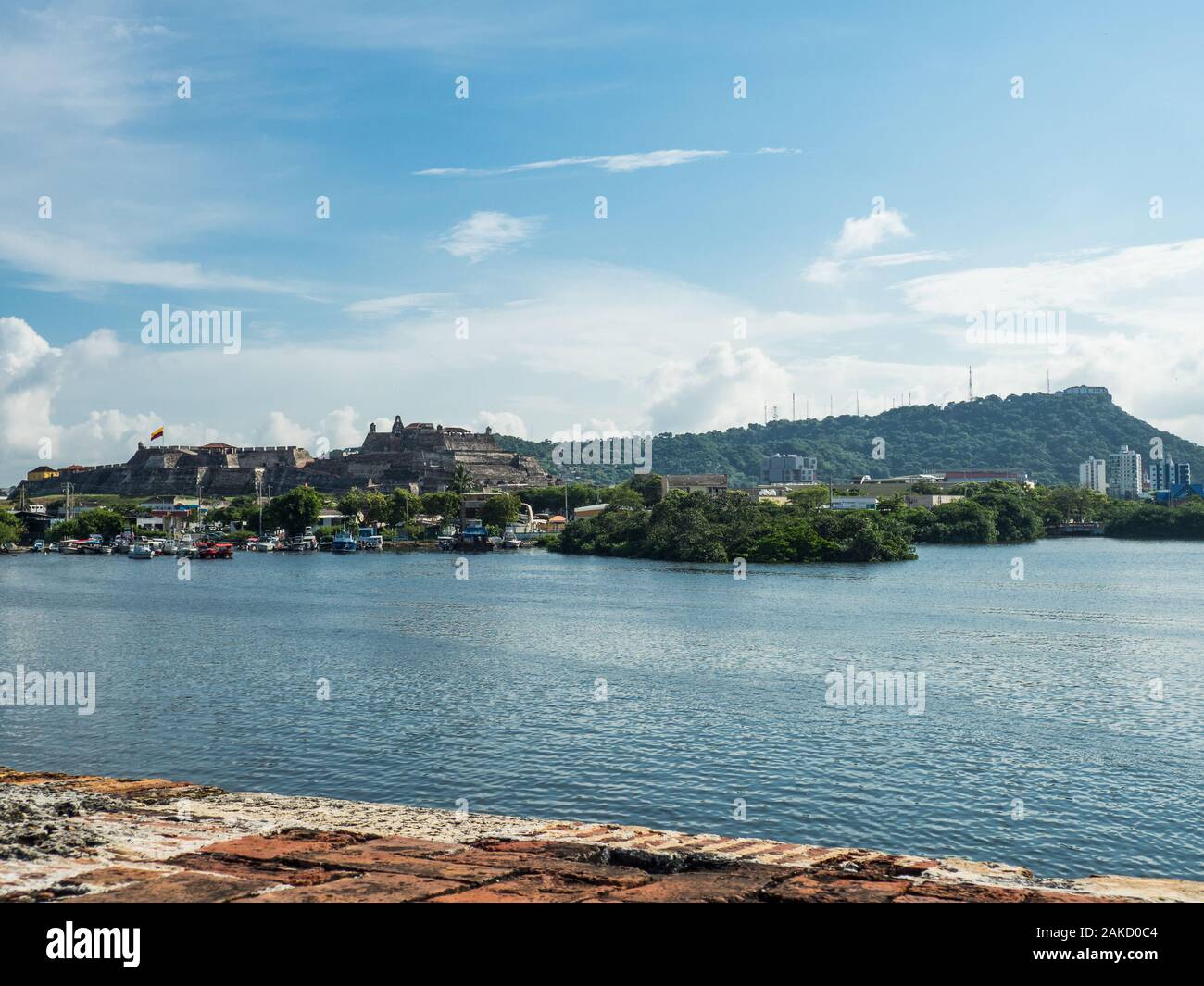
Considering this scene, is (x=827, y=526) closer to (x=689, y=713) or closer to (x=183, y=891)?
(x=689, y=713)

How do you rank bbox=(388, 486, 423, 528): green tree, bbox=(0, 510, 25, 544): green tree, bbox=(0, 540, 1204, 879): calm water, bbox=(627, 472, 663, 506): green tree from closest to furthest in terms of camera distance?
bbox=(0, 540, 1204, 879): calm water, bbox=(0, 510, 25, 544): green tree, bbox=(388, 486, 423, 528): green tree, bbox=(627, 472, 663, 506): green tree

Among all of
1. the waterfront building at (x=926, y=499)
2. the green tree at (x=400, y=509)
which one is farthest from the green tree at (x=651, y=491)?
the waterfront building at (x=926, y=499)

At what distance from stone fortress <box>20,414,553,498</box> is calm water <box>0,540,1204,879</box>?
124132 millimetres

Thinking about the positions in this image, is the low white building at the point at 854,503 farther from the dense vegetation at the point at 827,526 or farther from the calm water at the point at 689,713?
the calm water at the point at 689,713

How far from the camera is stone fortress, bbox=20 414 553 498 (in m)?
184

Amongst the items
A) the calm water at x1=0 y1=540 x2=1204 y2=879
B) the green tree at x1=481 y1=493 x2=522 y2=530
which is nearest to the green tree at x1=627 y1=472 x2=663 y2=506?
the green tree at x1=481 y1=493 x2=522 y2=530

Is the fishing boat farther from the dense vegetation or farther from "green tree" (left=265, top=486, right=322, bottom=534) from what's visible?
the dense vegetation

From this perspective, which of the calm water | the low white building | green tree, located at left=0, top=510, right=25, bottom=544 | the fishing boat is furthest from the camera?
the low white building

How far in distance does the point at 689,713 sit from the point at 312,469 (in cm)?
17438

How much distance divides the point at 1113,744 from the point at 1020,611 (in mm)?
29022

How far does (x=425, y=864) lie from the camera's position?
37.6 ft
